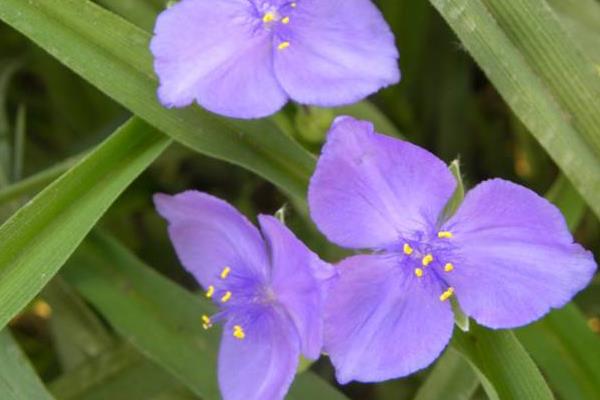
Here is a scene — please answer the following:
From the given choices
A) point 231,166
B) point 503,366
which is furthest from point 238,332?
point 231,166

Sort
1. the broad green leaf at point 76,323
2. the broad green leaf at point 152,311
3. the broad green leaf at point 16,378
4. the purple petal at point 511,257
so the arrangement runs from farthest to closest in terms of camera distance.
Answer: the broad green leaf at point 76,323, the broad green leaf at point 152,311, the broad green leaf at point 16,378, the purple petal at point 511,257

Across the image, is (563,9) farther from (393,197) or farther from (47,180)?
(47,180)

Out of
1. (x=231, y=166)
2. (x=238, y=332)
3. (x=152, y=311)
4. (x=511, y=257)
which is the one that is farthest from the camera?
(x=231, y=166)

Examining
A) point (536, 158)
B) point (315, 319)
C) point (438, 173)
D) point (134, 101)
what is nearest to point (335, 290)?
point (315, 319)

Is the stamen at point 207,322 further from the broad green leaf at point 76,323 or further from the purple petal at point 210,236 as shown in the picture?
the broad green leaf at point 76,323

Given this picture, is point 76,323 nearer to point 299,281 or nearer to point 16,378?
point 16,378

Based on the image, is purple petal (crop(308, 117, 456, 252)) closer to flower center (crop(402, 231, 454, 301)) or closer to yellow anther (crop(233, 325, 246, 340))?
flower center (crop(402, 231, 454, 301))

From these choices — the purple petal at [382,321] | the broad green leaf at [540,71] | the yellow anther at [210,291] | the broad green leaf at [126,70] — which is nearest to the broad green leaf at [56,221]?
the broad green leaf at [126,70]

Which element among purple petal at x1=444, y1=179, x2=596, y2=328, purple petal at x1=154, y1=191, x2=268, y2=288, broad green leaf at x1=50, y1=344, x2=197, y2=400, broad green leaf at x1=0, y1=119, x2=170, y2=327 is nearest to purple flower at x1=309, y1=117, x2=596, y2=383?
purple petal at x1=444, y1=179, x2=596, y2=328
